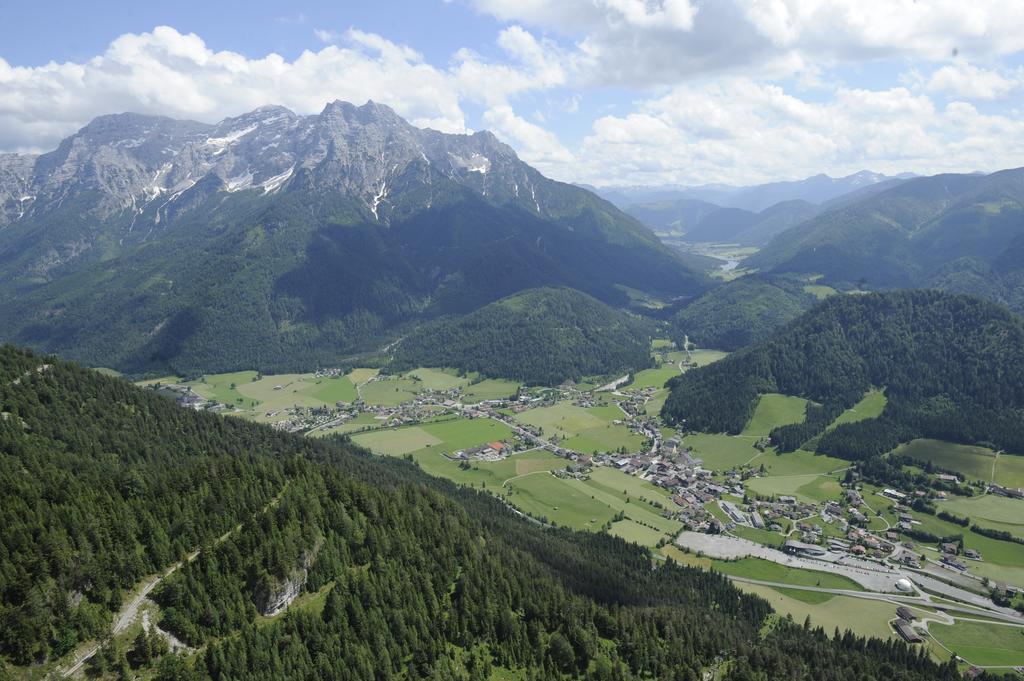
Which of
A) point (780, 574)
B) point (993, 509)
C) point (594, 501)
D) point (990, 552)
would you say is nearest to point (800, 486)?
point (993, 509)

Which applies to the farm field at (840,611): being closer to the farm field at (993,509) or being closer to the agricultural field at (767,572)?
the agricultural field at (767,572)

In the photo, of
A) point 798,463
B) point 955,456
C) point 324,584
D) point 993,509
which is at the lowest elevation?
point 798,463

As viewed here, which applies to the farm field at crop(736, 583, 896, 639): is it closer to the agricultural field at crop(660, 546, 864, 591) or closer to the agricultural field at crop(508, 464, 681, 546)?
the agricultural field at crop(660, 546, 864, 591)

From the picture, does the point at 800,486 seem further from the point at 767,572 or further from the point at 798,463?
the point at 767,572

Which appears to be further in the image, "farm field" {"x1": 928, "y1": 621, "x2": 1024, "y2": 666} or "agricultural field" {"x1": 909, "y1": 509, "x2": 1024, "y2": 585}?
"agricultural field" {"x1": 909, "y1": 509, "x2": 1024, "y2": 585}

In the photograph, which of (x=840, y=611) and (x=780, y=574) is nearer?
(x=840, y=611)

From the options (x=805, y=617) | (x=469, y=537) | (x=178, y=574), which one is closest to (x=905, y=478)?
(x=805, y=617)

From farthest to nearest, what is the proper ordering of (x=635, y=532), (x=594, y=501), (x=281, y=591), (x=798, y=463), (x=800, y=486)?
(x=798, y=463) → (x=800, y=486) → (x=594, y=501) → (x=635, y=532) → (x=281, y=591)

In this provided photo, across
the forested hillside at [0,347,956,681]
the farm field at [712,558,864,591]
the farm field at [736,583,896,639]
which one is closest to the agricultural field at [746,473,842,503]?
the farm field at [712,558,864,591]
